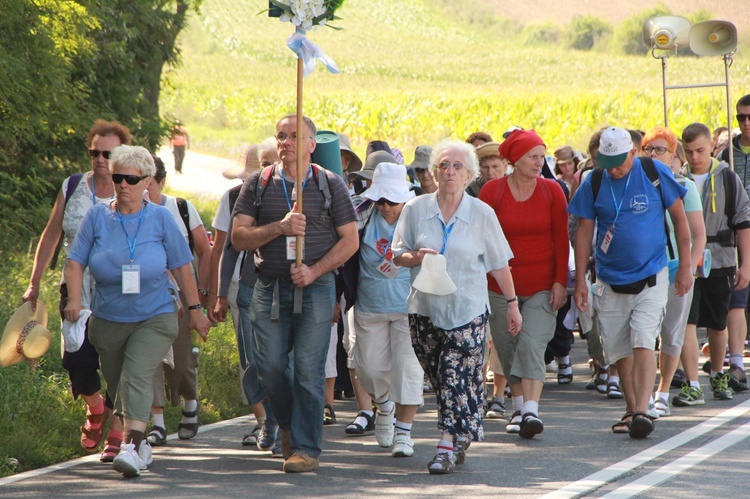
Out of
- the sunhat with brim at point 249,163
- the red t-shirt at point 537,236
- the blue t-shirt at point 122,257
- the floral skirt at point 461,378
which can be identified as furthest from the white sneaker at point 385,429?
the sunhat with brim at point 249,163

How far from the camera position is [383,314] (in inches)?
Answer: 309

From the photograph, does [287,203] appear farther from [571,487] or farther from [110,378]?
[571,487]

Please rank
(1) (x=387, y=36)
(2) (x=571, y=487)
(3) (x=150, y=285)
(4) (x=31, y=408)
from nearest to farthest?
(2) (x=571, y=487)
(3) (x=150, y=285)
(4) (x=31, y=408)
(1) (x=387, y=36)

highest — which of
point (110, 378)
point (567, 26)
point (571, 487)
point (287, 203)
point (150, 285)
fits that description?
point (567, 26)

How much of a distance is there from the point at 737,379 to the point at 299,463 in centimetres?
433

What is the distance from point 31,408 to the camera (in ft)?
27.4

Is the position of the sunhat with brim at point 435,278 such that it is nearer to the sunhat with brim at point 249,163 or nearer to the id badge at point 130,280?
the id badge at point 130,280

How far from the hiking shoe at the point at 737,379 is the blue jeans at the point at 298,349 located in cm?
409

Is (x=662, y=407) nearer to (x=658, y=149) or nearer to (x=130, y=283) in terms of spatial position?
(x=658, y=149)

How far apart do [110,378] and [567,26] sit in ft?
321

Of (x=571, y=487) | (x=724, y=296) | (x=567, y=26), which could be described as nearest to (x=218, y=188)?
(x=724, y=296)

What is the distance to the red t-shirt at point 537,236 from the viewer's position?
8117mm

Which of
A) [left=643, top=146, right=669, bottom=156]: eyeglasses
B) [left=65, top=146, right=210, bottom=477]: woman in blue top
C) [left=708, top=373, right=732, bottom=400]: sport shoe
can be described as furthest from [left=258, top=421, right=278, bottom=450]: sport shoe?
[left=708, top=373, right=732, bottom=400]: sport shoe

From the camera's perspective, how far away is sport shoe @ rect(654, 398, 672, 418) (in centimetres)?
881
